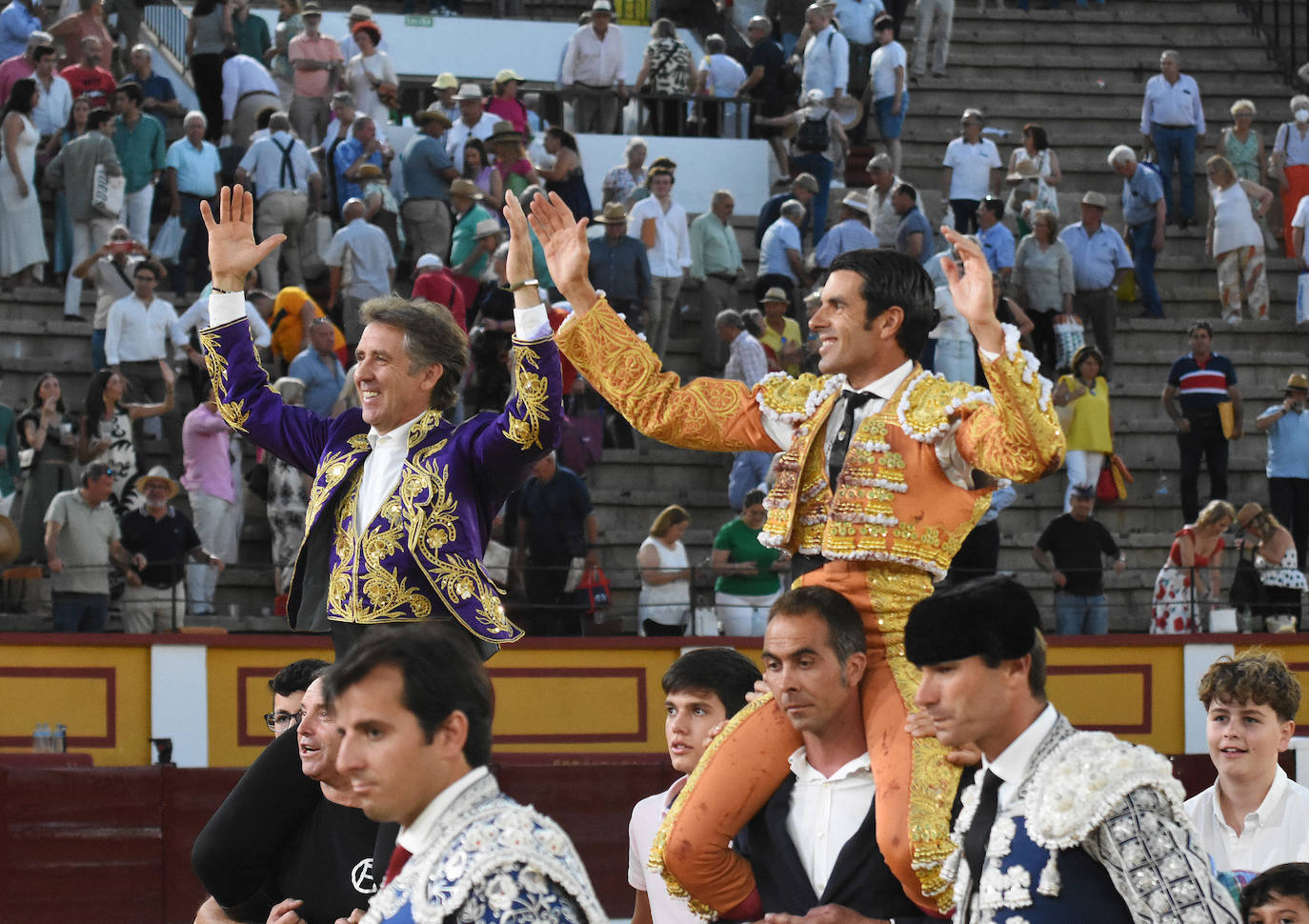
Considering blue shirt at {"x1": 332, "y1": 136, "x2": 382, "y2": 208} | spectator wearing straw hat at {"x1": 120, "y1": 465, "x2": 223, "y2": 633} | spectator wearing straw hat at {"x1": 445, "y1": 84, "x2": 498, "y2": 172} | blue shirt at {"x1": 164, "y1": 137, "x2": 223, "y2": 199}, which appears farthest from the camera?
spectator wearing straw hat at {"x1": 445, "y1": 84, "x2": 498, "y2": 172}

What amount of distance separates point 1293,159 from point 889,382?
483 inches

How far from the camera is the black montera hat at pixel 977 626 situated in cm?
321

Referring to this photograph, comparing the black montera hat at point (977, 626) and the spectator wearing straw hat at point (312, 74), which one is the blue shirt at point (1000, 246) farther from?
the black montera hat at point (977, 626)

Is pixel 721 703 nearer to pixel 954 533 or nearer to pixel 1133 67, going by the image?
pixel 954 533

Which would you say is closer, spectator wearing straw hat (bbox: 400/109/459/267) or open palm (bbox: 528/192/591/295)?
open palm (bbox: 528/192/591/295)

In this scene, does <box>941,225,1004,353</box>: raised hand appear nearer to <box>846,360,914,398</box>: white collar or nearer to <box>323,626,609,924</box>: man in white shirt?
<box>846,360,914,398</box>: white collar

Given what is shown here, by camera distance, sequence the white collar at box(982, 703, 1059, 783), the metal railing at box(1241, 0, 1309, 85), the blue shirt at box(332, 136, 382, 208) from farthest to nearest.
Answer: the metal railing at box(1241, 0, 1309, 85), the blue shirt at box(332, 136, 382, 208), the white collar at box(982, 703, 1059, 783)

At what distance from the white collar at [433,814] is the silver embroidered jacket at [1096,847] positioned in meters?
0.82

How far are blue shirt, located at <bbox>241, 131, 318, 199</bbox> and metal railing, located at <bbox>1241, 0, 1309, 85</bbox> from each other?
9560mm

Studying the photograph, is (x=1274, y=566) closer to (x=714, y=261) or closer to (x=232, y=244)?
(x=714, y=261)

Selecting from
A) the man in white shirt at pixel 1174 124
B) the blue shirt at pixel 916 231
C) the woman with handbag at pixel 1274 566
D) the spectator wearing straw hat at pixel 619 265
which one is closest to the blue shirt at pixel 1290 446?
the woman with handbag at pixel 1274 566

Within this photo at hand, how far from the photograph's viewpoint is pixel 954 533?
4.27 meters

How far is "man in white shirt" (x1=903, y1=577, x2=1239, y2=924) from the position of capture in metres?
2.96

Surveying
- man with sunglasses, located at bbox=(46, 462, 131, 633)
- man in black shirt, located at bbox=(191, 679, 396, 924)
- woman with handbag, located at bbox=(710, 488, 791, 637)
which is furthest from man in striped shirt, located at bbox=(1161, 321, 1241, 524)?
man in black shirt, located at bbox=(191, 679, 396, 924)
